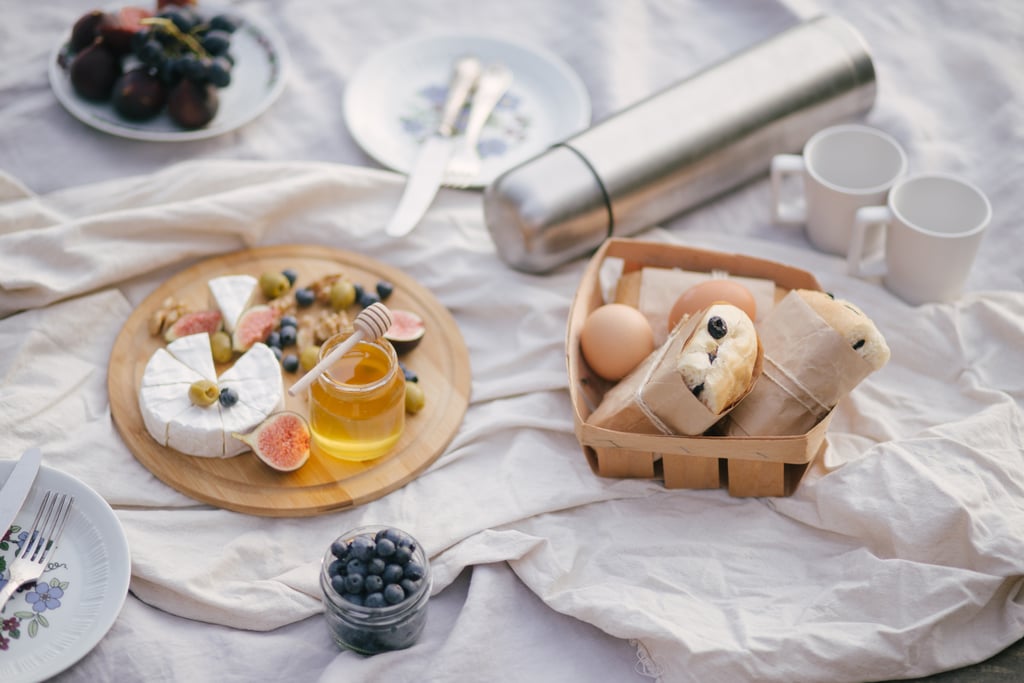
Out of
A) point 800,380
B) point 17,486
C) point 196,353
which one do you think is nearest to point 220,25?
point 196,353

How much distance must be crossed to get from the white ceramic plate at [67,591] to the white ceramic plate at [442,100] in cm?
98

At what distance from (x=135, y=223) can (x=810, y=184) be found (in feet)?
4.24

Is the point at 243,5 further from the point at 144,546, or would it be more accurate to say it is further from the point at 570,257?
the point at 144,546

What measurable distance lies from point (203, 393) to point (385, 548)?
1.40 ft

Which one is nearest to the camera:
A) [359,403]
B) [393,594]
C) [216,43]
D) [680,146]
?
[393,594]

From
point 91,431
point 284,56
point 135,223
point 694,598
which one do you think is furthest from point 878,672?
point 284,56

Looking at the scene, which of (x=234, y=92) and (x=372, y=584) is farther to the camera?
(x=234, y=92)

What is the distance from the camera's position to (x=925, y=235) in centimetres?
181

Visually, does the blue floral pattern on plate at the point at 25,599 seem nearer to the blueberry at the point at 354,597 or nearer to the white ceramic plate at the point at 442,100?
the blueberry at the point at 354,597

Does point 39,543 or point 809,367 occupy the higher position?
point 809,367

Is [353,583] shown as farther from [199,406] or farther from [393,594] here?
[199,406]

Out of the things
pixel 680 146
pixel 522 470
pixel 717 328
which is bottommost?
pixel 522 470

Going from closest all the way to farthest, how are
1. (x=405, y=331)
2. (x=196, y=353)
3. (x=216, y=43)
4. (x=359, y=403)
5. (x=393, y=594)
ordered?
(x=393, y=594)
(x=359, y=403)
(x=196, y=353)
(x=405, y=331)
(x=216, y=43)

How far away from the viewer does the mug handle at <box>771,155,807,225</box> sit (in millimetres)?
2010
